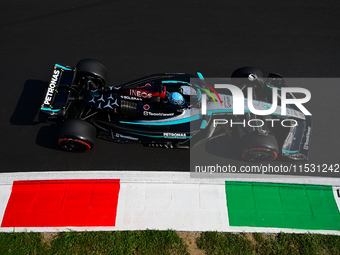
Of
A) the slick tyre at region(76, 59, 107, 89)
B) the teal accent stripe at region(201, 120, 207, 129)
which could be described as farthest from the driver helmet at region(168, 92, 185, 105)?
the slick tyre at region(76, 59, 107, 89)

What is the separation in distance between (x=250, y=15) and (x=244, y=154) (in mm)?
5567

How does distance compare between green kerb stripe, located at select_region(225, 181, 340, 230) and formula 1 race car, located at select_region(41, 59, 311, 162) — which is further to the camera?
formula 1 race car, located at select_region(41, 59, 311, 162)

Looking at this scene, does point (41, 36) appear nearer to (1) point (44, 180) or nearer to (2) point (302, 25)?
(1) point (44, 180)

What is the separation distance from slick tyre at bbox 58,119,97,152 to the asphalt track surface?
26.1 inches

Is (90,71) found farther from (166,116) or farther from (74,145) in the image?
(166,116)

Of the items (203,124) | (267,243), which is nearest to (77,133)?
(203,124)

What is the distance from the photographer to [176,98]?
584 cm

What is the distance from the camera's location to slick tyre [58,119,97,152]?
5.84 m

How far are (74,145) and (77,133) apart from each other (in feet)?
1.92

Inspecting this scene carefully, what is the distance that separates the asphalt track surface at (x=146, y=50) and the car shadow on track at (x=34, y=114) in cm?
3

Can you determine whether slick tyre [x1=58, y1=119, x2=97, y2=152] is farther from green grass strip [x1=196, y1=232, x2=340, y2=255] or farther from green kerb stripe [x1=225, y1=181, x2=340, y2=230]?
green kerb stripe [x1=225, y1=181, x2=340, y2=230]

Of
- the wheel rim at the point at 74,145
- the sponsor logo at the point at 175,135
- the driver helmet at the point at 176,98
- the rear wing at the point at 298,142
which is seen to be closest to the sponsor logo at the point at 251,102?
the rear wing at the point at 298,142

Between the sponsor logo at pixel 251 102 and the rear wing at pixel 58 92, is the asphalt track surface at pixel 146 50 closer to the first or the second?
the rear wing at pixel 58 92

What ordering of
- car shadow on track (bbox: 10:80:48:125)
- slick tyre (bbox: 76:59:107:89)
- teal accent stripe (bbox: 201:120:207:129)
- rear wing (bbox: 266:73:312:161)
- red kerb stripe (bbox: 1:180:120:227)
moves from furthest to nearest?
1. car shadow on track (bbox: 10:80:48:125)
2. slick tyre (bbox: 76:59:107:89)
3. rear wing (bbox: 266:73:312:161)
4. teal accent stripe (bbox: 201:120:207:129)
5. red kerb stripe (bbox: 1:180:120:227)
